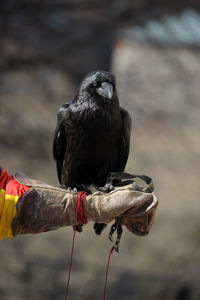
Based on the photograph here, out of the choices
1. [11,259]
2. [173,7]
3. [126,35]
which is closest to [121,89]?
[126,35]

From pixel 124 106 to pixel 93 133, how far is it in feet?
15.4

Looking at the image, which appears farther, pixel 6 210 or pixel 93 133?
pixel 93 133

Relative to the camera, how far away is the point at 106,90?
10.3 ft

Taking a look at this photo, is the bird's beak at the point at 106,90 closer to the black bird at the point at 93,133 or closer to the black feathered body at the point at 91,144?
the black bird at the point at 93,133

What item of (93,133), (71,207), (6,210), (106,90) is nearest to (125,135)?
(93,133)

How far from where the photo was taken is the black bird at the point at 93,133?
3221mm

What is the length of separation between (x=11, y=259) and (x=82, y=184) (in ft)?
12.6

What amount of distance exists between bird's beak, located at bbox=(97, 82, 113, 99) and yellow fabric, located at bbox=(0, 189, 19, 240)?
1.05 meters

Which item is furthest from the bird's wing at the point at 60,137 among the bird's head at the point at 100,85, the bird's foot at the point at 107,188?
the bird's foot at the point at 107,188

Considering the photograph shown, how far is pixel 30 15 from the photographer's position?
741 cm

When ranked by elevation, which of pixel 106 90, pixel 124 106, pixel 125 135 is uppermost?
pixel 124 106

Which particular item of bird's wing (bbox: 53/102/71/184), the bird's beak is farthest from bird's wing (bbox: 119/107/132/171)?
bird's wing (bbox: 53/102/71/184)

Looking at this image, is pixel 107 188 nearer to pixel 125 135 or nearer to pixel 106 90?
pixel 125 135

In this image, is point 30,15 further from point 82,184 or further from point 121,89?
point 82,184
